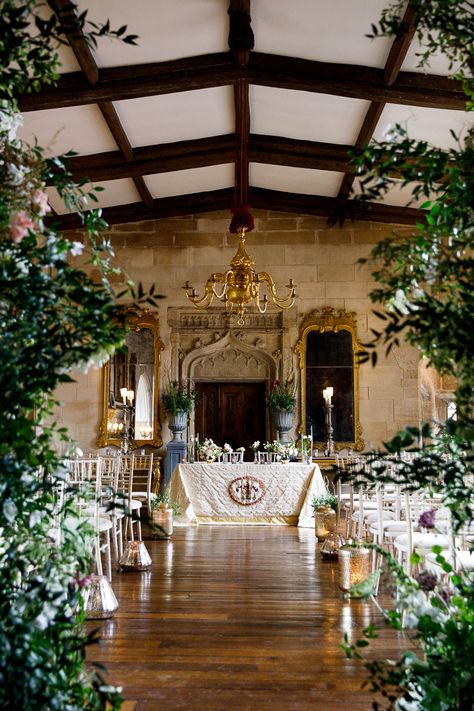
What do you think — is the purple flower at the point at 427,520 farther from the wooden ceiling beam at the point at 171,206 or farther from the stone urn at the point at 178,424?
the wooden ceiling beam at the point at 171,206

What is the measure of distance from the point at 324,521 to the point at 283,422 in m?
3.31

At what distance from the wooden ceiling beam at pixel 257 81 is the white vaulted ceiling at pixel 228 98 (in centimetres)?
1

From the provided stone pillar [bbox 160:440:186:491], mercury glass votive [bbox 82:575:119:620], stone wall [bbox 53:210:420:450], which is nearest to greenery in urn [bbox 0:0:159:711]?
mercury glass votive [bbox 82:575:119:620]

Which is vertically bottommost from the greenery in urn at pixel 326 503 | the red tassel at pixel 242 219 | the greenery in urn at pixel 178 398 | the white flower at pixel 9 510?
the greenery in urn at pixel 326 503

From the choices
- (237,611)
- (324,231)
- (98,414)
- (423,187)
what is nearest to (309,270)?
(324,231)

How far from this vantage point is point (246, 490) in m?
8.71

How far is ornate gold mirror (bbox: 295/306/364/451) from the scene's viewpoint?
35.6 feet

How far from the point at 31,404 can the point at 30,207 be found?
54cm

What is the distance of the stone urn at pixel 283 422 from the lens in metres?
10.5

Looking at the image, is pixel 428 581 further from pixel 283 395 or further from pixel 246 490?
pixel 283 395

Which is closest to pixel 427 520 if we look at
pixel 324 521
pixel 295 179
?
pixel 324 521

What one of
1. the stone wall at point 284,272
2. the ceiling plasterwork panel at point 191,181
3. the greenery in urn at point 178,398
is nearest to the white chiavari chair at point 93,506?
the greenery in urn at point 178,398

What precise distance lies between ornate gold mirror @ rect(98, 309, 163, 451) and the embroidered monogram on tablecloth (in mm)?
2438

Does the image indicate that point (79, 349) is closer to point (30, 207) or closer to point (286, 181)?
point (30, 207)
